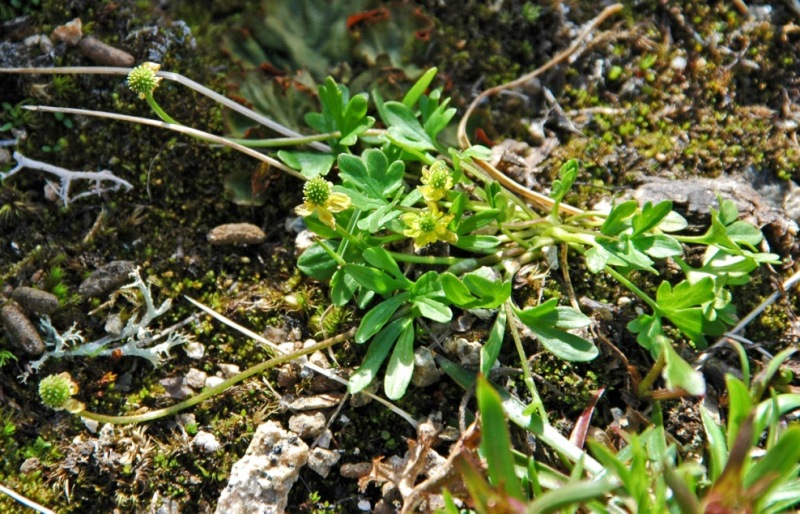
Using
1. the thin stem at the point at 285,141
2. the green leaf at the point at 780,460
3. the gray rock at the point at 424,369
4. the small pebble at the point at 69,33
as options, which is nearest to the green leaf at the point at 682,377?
the green leaf at the point at 780,460

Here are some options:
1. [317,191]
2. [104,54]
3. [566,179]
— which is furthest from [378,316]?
[104,54]

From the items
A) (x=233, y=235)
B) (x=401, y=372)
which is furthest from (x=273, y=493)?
(x=233, y=235)

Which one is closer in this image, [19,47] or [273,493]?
[273,493]

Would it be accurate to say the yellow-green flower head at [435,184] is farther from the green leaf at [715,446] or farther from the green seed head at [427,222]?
the green leaf at [715,446]

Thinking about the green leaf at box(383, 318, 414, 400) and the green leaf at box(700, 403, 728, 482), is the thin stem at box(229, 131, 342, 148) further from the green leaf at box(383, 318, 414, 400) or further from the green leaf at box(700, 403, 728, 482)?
the green leaf at box(700, 403, 728, 482)

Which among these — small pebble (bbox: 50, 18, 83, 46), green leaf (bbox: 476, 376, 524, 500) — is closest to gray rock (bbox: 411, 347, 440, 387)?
green leaf (bbox: 476, 376, 524, 500)

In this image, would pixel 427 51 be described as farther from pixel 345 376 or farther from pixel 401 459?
pixel 401 459
